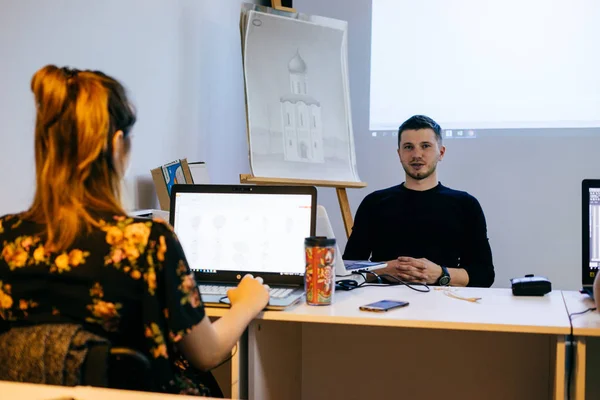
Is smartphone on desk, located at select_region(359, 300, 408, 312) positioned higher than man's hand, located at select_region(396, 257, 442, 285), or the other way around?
smartphone on desk, located at select_region(359, 300, 408, 312)

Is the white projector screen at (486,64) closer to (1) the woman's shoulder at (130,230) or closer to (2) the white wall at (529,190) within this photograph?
(2) the white wall at (529,190)

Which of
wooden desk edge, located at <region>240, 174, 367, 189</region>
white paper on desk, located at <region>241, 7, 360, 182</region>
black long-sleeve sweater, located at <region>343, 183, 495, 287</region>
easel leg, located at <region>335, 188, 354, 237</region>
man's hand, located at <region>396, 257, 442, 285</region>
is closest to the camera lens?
man's hand, located at <region>396, 257, 442, 285</region>

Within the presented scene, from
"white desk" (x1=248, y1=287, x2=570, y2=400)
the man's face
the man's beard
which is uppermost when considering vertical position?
the man's face

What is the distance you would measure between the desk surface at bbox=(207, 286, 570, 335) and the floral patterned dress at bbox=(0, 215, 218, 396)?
44 centimetres

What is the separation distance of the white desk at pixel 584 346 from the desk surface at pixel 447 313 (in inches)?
1.2

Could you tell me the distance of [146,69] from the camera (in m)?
2.71

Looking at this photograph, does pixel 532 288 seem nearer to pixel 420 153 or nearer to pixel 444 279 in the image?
pixel 444 279

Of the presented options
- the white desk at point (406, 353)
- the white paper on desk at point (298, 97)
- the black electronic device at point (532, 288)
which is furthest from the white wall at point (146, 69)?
the black electronic device at point (532, 288)

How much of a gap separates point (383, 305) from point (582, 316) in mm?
483

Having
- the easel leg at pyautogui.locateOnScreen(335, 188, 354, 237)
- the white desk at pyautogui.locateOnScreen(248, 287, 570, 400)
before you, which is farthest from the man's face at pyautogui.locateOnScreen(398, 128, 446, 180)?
the white desk at pyautogui.locateOnScreen(248, 287, 570, 400)

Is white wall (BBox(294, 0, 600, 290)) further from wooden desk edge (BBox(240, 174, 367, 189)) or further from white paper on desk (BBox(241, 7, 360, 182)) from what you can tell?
wooden desk edge (BBox(240, 174, 367, 189))

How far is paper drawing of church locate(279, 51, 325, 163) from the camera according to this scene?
10.5ft

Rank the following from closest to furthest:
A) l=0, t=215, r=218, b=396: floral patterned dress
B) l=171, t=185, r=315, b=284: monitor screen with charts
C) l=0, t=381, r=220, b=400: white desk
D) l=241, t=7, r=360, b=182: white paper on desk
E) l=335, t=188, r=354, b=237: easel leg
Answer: l=0, t=381, r=220, b=400: white desk → l=0, t=215, r=218, b=396: floral patterned dress → l=171, t=185, r=315, b=284: monitor screen with charts → l=241, t=7, r=360, b=182: white paper on desk → l=335, t=188, r=354, b=237: easel leg

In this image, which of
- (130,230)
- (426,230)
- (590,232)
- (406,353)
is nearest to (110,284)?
(130,230)
